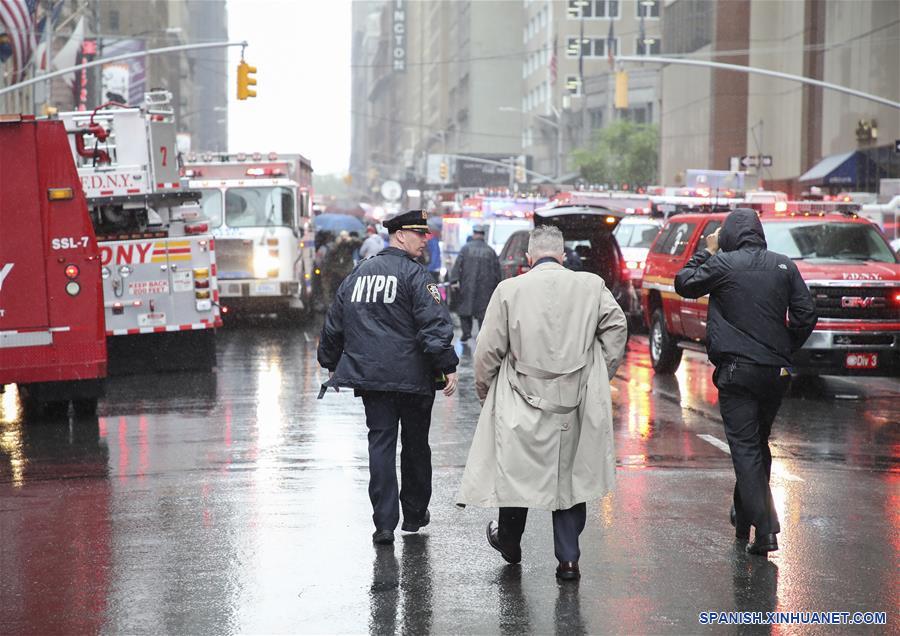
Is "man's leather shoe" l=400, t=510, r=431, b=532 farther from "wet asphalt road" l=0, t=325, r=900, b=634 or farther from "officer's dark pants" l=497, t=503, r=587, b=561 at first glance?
"officer's dark pants" l=497, t=503, r=587, b=561

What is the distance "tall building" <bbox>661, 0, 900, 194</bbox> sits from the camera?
4272 centimetres

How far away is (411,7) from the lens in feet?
559

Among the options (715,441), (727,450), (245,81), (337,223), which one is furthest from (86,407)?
(337,223)

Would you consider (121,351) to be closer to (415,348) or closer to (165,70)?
(415,348)

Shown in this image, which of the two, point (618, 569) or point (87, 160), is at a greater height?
point (87, 160)

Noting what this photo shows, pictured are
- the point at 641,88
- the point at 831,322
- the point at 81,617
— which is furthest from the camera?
the point at 641,88

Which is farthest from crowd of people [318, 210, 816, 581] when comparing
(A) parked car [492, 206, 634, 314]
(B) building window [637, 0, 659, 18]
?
(B) building window [637, 0, 659, 18]

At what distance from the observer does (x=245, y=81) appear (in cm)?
3122

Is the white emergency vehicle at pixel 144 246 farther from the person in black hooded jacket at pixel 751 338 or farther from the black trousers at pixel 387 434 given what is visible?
the person in black hooded jacket at pixel 751 338

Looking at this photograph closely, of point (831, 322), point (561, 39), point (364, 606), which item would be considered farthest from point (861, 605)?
point (561, 39)

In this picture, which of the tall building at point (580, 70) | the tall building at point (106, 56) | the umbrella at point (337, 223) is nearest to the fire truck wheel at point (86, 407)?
the tall building at point (106, 56)

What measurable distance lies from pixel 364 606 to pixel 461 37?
121 metres

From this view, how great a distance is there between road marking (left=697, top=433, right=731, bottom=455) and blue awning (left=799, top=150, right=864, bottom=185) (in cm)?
3485

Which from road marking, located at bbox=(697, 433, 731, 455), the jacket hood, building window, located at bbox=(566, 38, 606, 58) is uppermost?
building window, located at bbox=(566, 38, 606, 58)
